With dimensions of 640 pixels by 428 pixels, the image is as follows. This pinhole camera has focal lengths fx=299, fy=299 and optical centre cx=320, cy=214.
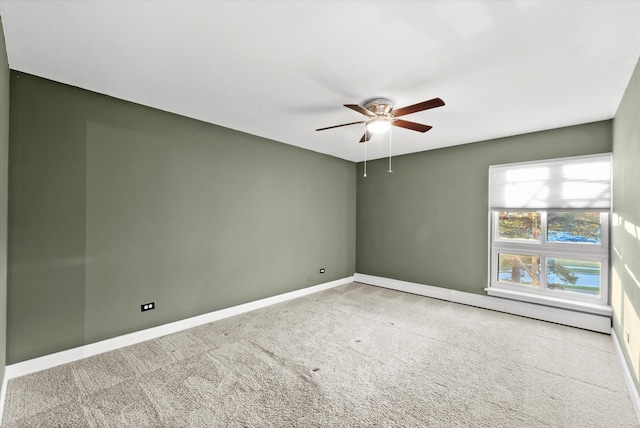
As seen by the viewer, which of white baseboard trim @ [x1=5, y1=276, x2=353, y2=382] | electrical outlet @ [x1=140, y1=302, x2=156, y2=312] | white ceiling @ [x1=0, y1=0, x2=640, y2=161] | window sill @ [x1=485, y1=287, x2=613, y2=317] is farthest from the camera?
window sill @ [x1=485, y1=287, x2=613, y2=317]

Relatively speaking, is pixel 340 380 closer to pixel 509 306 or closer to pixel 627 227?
pixel 627 227

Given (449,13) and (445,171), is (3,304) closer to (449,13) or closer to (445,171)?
(449,13)

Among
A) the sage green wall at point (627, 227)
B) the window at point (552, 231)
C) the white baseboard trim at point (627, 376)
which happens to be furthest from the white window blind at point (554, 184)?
the white baseboard trim at point (627, 376)

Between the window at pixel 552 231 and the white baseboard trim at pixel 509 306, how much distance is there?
11 centimetres

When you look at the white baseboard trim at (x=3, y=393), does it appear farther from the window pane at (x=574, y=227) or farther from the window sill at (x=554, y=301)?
the window pane at (x=574, y=227)

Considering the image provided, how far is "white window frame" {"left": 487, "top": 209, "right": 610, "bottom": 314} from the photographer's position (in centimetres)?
358

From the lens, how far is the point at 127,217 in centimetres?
315

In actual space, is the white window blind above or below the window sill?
above

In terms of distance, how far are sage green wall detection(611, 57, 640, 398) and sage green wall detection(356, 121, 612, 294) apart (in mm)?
648

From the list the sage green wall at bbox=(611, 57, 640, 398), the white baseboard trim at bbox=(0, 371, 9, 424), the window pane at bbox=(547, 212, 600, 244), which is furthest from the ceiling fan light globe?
the white baseboard trim at bbox=(0, 371, 9, 424)

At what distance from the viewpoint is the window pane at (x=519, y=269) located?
4.14m

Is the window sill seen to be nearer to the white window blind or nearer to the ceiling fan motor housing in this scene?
the white window blind

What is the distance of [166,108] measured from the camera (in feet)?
11.1

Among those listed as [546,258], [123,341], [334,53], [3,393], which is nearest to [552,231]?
[546,258]
